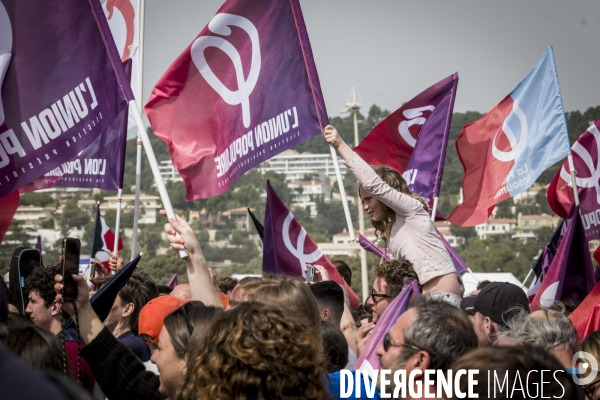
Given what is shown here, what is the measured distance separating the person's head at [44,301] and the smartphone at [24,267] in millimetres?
142

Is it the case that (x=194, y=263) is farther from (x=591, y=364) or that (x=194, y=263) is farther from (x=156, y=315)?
(x=591, y=364)

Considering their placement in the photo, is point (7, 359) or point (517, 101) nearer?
point (7, 359)

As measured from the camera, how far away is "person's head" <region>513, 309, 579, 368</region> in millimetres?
3979

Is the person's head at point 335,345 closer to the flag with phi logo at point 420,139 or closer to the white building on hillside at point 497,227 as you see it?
the flag with phi logo at point 420,139

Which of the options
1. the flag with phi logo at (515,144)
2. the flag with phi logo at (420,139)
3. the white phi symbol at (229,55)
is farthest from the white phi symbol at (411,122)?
the white phi symbol at (229,55)

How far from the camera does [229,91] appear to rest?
651 centimetres

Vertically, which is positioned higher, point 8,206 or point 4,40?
point 4,40

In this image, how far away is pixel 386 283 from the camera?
483 centimetres

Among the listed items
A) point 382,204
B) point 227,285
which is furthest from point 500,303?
point 227,285

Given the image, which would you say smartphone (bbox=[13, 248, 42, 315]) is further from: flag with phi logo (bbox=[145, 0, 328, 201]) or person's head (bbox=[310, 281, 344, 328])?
person's head (bbox=[310, 281, 344, 328])

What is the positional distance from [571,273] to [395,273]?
2223mm

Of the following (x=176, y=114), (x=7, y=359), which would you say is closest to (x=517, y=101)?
(x=176, y=114)

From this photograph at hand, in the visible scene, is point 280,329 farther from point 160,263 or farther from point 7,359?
point 160,263

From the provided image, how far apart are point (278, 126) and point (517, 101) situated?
468 centimetres
